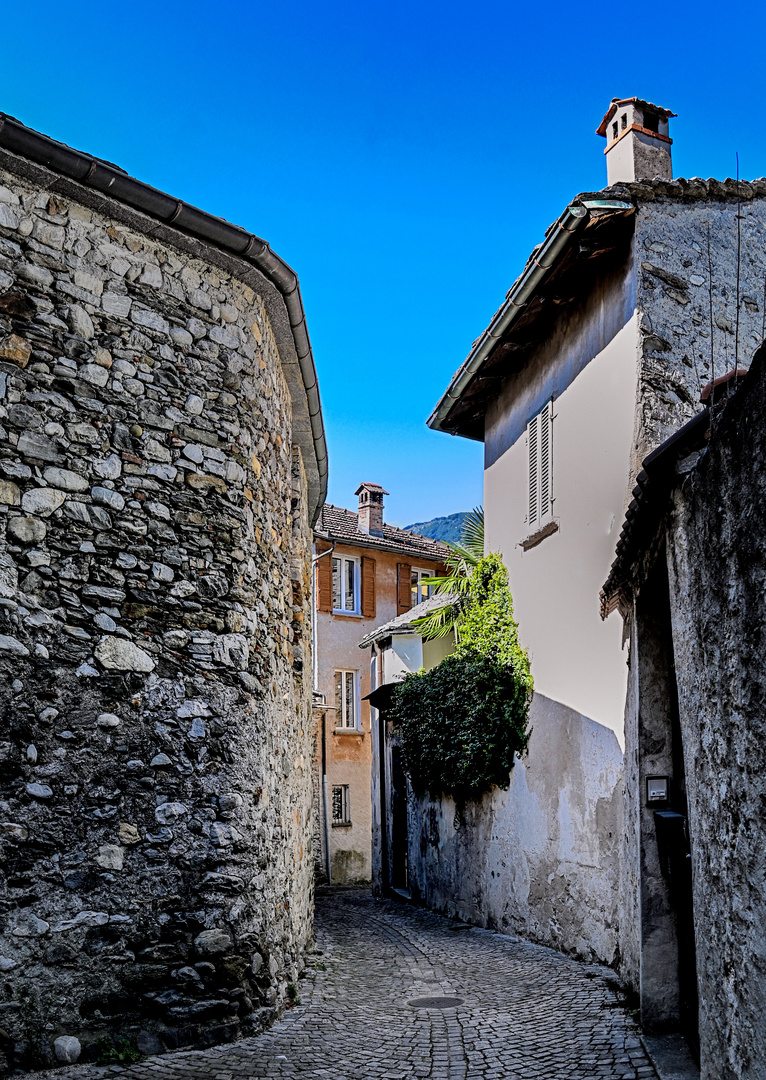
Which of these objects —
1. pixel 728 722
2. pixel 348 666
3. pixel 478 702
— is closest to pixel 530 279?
pixel 478 702

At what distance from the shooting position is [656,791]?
557 centimetres

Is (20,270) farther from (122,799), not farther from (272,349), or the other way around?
(122,799)

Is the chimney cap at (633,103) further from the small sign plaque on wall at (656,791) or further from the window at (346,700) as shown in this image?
the window at (346,700)

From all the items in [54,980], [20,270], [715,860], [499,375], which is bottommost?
[54,980]

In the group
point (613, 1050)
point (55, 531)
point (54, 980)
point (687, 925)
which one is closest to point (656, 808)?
point (687, 925)

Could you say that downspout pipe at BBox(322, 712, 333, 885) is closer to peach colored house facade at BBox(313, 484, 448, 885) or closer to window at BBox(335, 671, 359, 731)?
peach colored house facade at BBox(313, 484, 448, 885)

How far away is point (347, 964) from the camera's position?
A: 27.5 feet

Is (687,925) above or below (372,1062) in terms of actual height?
above

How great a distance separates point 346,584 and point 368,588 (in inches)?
22.3

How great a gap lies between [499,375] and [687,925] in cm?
725

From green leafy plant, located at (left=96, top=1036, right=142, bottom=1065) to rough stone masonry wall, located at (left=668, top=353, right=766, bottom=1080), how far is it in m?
2.89

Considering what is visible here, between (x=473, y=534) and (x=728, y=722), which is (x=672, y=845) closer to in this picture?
(x=728, y=722)

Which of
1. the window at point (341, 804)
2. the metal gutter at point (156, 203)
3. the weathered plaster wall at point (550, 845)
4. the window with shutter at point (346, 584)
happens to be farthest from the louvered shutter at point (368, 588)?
the metal gutter at point (156, 203)

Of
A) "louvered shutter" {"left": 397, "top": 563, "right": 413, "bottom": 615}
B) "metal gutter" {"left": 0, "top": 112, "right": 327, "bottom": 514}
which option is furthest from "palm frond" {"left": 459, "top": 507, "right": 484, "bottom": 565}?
"louvered shutter" {"left": 397, "top": 563, "right": 413, "bottom": 615}
